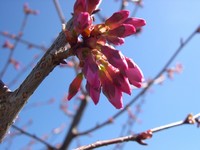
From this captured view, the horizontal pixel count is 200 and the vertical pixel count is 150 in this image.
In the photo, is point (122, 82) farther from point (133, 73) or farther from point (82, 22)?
point (82, 22)

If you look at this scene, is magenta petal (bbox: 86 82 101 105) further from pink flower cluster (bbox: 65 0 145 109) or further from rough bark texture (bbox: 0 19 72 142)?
rough bark texture (bbox: 0 19 72 142)

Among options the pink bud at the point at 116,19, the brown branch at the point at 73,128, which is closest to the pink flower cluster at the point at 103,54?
the pink bud at the point at 116,19

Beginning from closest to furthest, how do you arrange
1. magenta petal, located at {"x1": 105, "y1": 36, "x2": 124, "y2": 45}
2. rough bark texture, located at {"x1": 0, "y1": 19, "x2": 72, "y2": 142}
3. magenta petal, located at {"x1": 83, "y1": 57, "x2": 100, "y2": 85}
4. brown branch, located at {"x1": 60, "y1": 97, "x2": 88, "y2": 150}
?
rough bark texture, located at {"x1": 0, "y1": 19, "x2": 72, "y2": 142} → magenta petal, located at {"x1": 83, "y1": 57, "x2": 100, "y2": 85} → magenta petal, located at {"x1": 105, "y1": 36, "x2": 124, "y2": 45} → brown branch, located at {"x1": 60, "y1": 97, "x2": 88, "y2": 150}

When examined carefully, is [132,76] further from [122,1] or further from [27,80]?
[122,1]

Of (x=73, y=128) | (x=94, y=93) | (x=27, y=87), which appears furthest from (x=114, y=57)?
(x=73, y=128)

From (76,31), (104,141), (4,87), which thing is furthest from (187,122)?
(4,87)

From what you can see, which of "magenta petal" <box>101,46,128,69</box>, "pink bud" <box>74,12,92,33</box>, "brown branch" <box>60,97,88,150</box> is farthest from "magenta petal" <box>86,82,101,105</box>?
"brown branch" <box>60,97,88,150</box>
